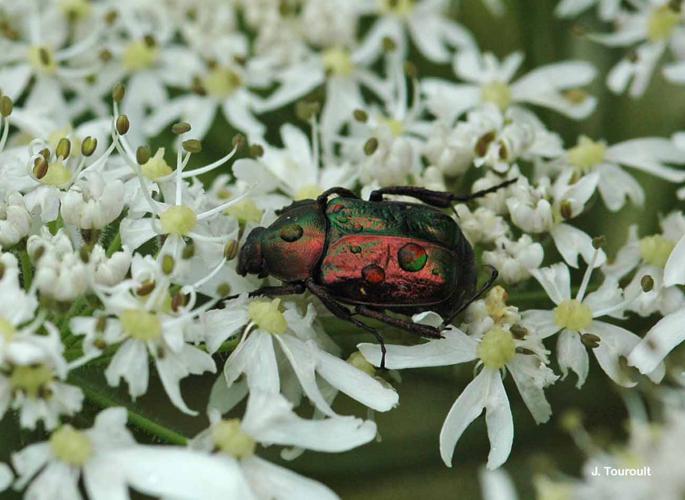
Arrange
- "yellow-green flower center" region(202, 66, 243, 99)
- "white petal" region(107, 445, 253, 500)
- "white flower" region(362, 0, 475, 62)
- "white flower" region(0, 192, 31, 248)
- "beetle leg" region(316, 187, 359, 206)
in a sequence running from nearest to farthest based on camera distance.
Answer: "white petal" region(107, 445, 253, 500), "white flower" region(0, 192, 31, 248), "beetle leg" region(316, 187, 359, 206), "yellow-green flower center" region(202, 66, 243, 99), "white flower" region(362, 0, 475, 62)

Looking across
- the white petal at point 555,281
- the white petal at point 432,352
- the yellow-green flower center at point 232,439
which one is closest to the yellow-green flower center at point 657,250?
the white petal at point 555,281

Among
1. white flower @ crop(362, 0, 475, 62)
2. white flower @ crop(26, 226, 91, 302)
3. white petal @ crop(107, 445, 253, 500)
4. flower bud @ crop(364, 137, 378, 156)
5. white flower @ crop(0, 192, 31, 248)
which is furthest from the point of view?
white flower @ crop(362, 0, 475, 62)

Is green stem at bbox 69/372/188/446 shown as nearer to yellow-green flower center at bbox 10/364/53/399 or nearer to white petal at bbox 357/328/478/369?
yellow-green flower center at bbox 10/364/53/399

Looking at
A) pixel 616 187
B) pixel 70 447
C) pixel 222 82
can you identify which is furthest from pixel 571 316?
pixel 222 82

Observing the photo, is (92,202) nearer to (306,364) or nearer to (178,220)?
(178,220)

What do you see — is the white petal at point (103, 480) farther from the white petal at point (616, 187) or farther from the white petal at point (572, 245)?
the white petal at point (616, 187)

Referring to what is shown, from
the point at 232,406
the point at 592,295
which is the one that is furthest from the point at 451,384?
the point at 232,406

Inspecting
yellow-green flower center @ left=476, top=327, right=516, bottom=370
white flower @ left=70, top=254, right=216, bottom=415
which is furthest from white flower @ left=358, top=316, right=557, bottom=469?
white flower @ left=70, top=254, right=216, bottom=415
